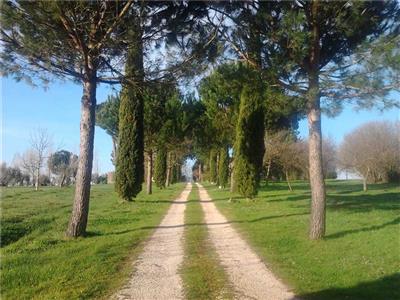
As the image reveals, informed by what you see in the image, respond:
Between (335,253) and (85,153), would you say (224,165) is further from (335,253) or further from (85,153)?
(335,253)

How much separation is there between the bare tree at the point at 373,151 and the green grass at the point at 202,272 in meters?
33.4

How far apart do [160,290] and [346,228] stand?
25.6 ft

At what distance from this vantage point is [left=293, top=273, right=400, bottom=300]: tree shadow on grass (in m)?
6.28

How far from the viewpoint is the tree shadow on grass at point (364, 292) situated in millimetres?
6277

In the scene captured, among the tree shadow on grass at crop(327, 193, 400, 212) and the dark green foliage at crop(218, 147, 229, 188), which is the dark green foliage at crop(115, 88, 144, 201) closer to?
the tree shadow on grass at crop(327, 193, 400, 212)

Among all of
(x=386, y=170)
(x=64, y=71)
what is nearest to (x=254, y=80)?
(x=64, y=71)

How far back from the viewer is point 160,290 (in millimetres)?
6566

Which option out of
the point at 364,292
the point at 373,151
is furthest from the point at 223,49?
the point at 373,151

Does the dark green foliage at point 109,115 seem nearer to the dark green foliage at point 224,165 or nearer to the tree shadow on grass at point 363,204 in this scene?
the dark green foliage at point 224,165

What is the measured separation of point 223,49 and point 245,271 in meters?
7.08

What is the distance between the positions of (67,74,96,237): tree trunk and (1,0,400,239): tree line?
0.09 ft

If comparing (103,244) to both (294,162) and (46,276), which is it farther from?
(294,162)

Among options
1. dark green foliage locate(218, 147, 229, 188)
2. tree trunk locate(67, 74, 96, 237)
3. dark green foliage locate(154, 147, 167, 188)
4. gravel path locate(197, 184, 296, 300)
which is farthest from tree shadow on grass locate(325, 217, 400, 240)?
dark green foliage locate(154, 147, 167, 188)

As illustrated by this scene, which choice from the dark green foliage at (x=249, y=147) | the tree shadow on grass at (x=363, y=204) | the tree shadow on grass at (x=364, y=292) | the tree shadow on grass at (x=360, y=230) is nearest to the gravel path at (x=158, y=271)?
the tree shadow on grass at (x=364, y=292)
